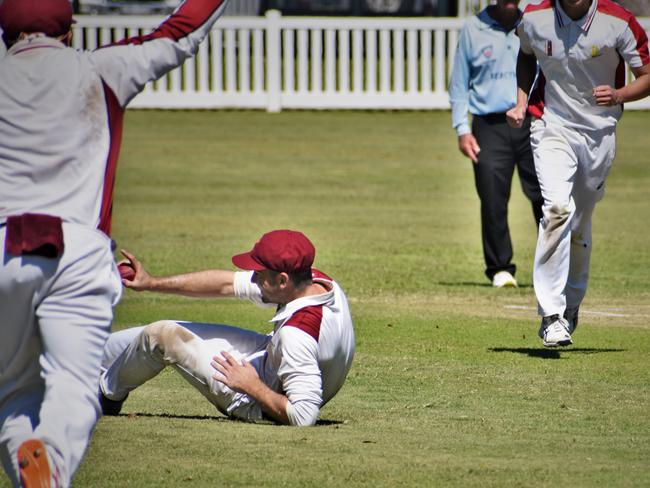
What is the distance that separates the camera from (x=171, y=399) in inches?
307

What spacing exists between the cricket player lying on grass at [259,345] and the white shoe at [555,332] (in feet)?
7.58

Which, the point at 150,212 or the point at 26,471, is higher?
the point at 26,471

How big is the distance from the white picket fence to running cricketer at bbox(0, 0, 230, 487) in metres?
19.8

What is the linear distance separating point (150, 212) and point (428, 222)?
305cm

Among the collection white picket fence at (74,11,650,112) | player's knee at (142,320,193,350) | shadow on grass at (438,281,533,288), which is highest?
player's knee at (142,320,193,350)

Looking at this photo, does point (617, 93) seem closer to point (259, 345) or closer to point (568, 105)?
point (568, 105)

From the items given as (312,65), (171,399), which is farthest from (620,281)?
(312,65)

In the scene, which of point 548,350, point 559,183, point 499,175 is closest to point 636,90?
point 559,183

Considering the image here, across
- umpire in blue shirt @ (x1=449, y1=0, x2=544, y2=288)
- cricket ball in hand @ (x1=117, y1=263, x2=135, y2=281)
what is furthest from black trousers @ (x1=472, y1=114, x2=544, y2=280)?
cricket ball in hand @ (x1=117, y1=263, x2=135, y2=281)

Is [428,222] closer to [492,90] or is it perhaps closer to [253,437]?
[492,90]

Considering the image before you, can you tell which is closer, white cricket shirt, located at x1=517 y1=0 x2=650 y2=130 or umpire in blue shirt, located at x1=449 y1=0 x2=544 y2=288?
white cricket shirt, located at x1=517 y1=0 x2=650 y2=130

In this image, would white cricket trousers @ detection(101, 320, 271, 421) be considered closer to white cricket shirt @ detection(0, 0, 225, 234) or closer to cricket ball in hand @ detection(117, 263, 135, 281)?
cricket ball in hand @ detection(117, 263, 135, 281)

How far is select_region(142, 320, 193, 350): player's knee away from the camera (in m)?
6.93

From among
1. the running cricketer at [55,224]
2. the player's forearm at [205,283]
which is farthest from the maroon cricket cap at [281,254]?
the running cricketer at [55,224]
